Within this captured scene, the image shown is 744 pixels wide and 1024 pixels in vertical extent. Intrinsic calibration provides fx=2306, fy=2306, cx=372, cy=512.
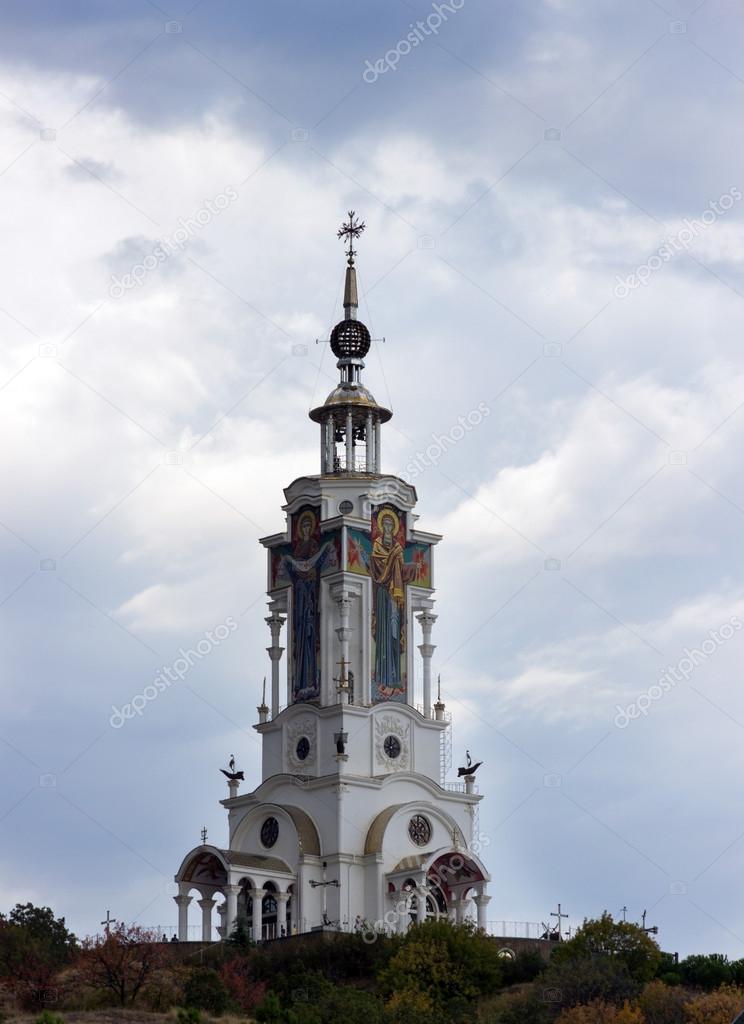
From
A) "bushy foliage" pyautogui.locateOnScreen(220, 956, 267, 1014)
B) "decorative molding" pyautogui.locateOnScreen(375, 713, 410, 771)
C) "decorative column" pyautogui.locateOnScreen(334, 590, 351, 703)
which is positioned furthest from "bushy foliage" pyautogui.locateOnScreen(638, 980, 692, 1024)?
"decorative column" pyautogui.locateOnScreen(334, 590, 351, 703)

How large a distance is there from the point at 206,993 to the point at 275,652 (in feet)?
69.5

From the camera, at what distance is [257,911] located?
259ft

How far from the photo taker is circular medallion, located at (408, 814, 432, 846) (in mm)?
81562

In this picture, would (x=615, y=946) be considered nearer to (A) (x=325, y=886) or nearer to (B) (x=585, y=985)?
(B) (x=585, y=985)

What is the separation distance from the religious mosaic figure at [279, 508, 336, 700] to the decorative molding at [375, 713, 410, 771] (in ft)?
8.52

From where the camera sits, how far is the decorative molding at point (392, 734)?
82625mm

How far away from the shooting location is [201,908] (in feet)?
267

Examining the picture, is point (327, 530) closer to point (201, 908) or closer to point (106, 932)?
point (201, 908)

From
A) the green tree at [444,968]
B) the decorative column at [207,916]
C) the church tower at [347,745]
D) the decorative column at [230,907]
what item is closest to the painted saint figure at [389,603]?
the church tower at [347,745]

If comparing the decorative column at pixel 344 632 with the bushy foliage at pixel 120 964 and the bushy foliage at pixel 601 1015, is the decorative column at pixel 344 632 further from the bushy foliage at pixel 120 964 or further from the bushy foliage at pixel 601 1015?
the bushy foliage at pixel 601 1015

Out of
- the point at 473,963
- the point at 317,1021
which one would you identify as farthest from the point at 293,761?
the point at 317,1021

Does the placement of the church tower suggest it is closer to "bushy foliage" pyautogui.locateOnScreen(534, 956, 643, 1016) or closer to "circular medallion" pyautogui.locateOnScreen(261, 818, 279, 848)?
"circular medallion" pyautogui.locateOnScreen(261, 818, 279, 848)

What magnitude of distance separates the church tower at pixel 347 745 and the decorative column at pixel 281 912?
0.05 meters

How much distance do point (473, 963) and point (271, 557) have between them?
2039 centimetres
